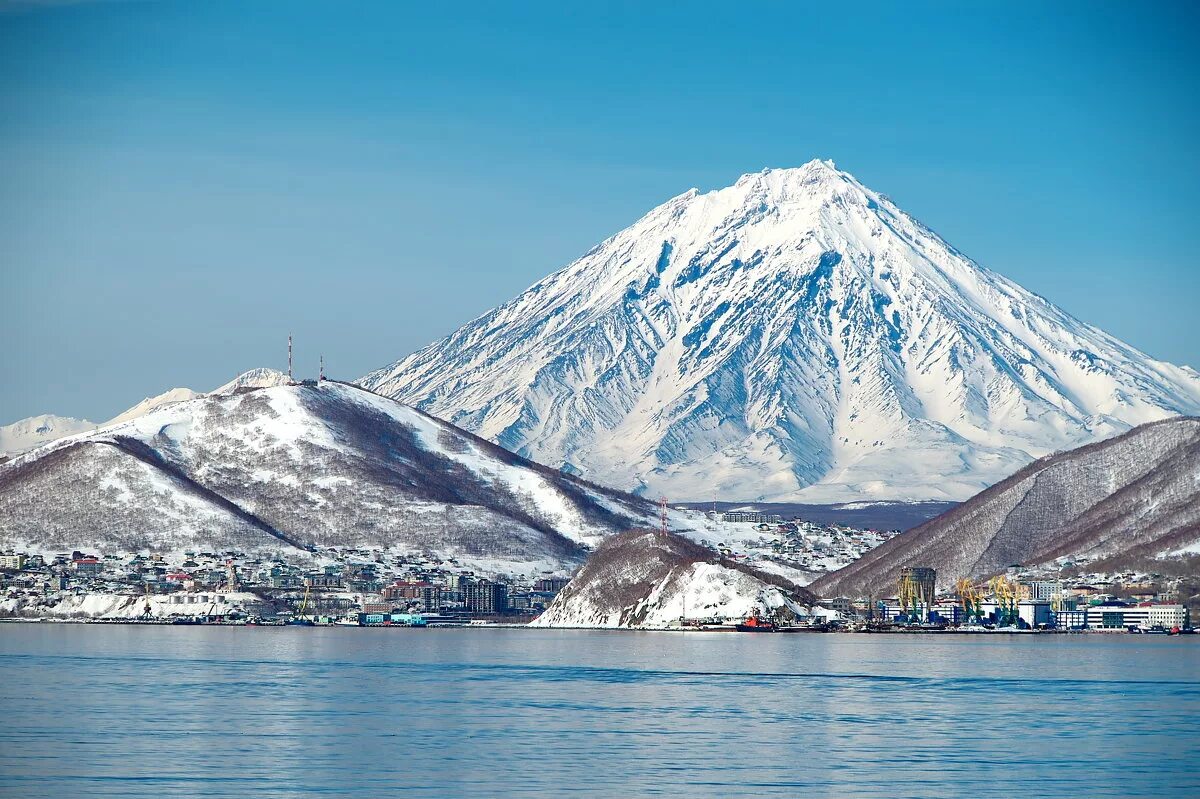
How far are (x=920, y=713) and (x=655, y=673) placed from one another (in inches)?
1515

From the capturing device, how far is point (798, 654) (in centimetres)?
19625

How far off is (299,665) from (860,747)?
244ft

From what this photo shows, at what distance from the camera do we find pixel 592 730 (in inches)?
4429

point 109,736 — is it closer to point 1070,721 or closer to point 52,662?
point 1070,721

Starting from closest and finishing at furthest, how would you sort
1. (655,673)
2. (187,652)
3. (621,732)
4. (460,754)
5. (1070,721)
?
(460,754)
(621,732)
(1070,721)
(655,673)
(187,652)

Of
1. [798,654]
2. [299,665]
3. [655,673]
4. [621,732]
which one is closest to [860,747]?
[621,732]

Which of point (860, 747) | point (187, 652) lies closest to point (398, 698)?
point (860, 747)

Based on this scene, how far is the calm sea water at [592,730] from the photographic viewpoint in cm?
9044

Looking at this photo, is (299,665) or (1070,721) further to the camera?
(299,665)

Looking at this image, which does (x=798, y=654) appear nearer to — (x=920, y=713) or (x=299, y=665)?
(x=299, y=665)

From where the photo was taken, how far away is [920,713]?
124500 mm

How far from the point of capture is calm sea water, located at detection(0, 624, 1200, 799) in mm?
90438

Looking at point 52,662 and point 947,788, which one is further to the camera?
point 52,662

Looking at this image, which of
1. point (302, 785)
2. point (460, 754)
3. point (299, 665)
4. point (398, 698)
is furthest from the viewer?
point (299, 665)
